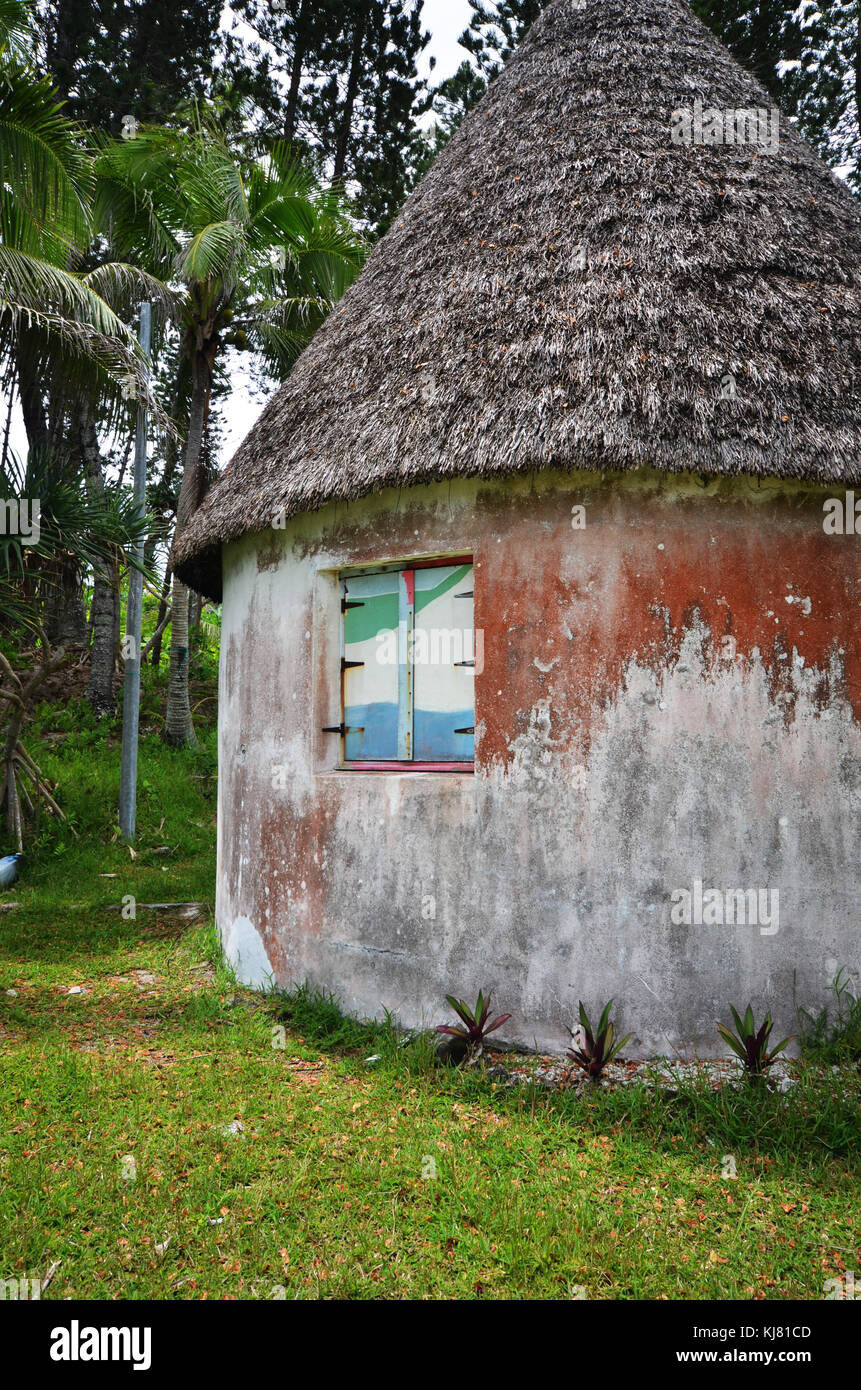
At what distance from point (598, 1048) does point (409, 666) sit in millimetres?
2378

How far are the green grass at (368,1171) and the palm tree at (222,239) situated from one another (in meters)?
8.82

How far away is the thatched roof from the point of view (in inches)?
189

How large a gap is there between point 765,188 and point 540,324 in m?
1.99

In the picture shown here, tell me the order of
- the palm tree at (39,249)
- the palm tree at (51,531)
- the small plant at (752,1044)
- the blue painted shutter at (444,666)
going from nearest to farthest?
the small plant at (752,1044) < the blue painted shutter at (444,666) < the palm tree at (51,531) < the palm tree at (39,249)

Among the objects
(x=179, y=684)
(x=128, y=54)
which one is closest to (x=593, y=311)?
(x=179, y=684)

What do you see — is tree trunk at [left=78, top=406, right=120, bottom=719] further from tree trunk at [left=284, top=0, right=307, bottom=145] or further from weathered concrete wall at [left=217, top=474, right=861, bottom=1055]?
weathered concrete wall at [left=217, top=474, right=861, bottom=1055]

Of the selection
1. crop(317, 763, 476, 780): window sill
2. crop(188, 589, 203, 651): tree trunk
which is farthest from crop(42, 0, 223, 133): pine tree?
crop(317, 763, 476, 780): window sill

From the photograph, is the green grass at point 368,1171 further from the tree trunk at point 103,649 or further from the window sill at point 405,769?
the tree trunk at point 103,649

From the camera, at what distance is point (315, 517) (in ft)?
19.8

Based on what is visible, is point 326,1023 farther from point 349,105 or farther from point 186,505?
point 349,105

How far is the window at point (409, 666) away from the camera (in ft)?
18.0

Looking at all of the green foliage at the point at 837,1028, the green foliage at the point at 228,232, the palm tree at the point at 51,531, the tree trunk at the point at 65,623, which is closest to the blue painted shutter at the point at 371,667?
the palm tree at the point at 51,531

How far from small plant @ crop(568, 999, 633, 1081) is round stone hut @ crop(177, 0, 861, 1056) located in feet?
0.51

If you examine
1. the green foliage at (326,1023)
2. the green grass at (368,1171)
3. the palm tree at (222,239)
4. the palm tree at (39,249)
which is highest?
the palm tree at (222,239)
